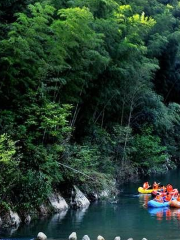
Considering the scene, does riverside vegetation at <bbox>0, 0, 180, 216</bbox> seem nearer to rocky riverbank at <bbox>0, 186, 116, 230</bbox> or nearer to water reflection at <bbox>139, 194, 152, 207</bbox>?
rocky riverbank at <bbox>0, 186, 116, 230</bbox>

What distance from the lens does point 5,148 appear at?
12.9 m

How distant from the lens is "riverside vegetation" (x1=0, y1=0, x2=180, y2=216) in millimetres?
13867

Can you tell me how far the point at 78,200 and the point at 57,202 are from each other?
3.84 ft

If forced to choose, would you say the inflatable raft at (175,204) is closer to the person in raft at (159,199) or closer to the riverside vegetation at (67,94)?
the person in raft at (159,199)

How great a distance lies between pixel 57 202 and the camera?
15.4 meters

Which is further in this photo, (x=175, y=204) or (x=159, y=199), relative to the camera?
(x=159, y=199)

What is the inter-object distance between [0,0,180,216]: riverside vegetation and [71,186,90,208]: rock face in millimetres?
396

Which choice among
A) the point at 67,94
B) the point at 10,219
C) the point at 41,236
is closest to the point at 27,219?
the point at 10,219

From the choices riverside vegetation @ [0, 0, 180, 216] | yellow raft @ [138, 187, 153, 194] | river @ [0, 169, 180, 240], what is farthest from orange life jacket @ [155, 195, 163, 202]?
yellow raft @ [138, 187, 153, 194]

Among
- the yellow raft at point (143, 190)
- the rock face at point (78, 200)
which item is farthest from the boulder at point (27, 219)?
the yellow raft at point (143, 190)

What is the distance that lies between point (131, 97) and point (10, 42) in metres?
11.5

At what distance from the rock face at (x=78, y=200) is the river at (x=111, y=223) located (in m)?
0.28

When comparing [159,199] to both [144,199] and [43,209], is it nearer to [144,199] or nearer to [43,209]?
[144,199]

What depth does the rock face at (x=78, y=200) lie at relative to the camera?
16225mm
